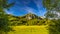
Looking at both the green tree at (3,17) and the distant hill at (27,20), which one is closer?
the green tree at (3,17)

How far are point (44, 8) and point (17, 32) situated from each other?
1.26 metres

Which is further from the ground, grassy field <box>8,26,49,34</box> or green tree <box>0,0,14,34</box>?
green tree <box>0,0,14,34</box>

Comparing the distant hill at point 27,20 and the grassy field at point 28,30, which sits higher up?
the distant hill at point 27,20

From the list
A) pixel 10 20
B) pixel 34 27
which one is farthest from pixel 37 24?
pixel 10 20

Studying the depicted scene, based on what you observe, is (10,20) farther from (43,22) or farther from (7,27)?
(43,22)

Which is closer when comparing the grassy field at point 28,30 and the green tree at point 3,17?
the green tree at point 3,17

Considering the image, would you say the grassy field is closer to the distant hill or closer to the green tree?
the distant hill

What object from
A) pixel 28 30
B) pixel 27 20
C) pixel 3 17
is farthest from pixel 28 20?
pixel 3 17

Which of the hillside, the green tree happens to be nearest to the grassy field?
the hillside

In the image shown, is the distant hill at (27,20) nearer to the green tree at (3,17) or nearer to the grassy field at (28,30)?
the grassy field at (28,30)

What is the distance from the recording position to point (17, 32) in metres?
10.5

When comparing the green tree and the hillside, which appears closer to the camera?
the green tree

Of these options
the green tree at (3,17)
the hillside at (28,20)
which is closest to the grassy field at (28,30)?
the hillside at (28,20)

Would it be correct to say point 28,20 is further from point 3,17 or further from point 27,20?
point 3,17
